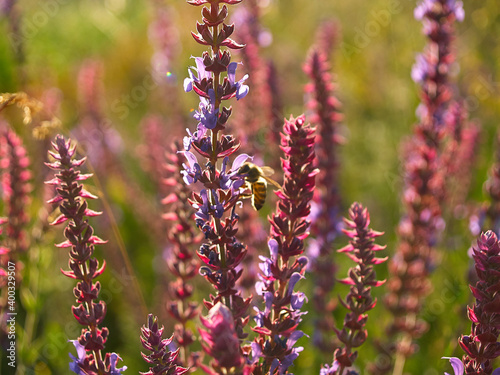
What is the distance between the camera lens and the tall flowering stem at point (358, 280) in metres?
1.64

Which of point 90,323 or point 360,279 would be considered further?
point 360,279

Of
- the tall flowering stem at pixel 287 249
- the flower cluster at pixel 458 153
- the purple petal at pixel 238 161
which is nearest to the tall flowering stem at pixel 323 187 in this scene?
the flower cluster at pixel 458 153

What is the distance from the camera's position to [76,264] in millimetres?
1563

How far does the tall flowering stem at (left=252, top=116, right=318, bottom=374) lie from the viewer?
1456 mm

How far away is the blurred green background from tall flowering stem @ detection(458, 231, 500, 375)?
0.97 metres

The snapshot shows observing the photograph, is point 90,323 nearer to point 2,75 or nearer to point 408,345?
point 408,345

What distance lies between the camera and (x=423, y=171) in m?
3.12

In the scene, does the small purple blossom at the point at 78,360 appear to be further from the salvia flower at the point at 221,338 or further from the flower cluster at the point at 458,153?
the flower cluster at the point at 458,153

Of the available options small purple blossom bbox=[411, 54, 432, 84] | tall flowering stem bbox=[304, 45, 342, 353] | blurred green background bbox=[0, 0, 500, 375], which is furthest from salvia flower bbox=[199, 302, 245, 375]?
small purple blossom bbox=[411, 54, 432, 84]

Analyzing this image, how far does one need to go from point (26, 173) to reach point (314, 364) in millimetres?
2078

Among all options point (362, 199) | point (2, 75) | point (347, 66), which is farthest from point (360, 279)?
point (2, 75)

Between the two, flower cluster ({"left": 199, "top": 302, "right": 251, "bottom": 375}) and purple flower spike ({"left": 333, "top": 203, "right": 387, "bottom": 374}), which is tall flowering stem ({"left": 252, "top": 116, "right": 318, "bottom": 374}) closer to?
purple flower spike ({"left": 333, "top": 203, "right": 387, "bottom": 374})

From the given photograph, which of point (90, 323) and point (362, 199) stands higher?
point (90, 323)

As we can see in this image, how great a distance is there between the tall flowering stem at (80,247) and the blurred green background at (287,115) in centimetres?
86
